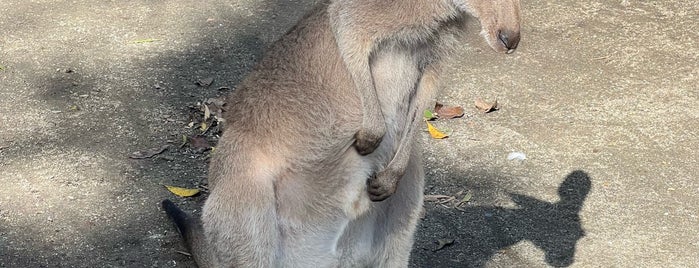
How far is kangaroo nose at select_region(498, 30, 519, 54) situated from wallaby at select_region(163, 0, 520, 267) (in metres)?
0.17

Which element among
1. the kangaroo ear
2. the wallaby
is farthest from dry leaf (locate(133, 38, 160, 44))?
the kangaroo ear

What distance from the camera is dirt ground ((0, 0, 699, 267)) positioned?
440 cm

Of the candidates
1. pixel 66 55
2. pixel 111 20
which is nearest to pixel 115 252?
pixel 66 55

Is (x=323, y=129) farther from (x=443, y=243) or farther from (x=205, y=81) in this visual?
(x=205, y=81)

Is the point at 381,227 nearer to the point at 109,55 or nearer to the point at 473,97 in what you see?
the point at 473,97

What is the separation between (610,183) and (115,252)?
2.29 metres

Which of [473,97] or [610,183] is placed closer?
[610,183]

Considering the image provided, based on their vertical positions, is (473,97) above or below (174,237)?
below

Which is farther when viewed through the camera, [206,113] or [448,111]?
[448,111]

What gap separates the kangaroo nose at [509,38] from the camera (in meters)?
3.25

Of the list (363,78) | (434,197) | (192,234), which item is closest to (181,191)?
(192,234)

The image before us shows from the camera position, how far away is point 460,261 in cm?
434

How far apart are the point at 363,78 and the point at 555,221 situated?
60.6 inches

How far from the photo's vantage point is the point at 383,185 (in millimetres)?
3602
